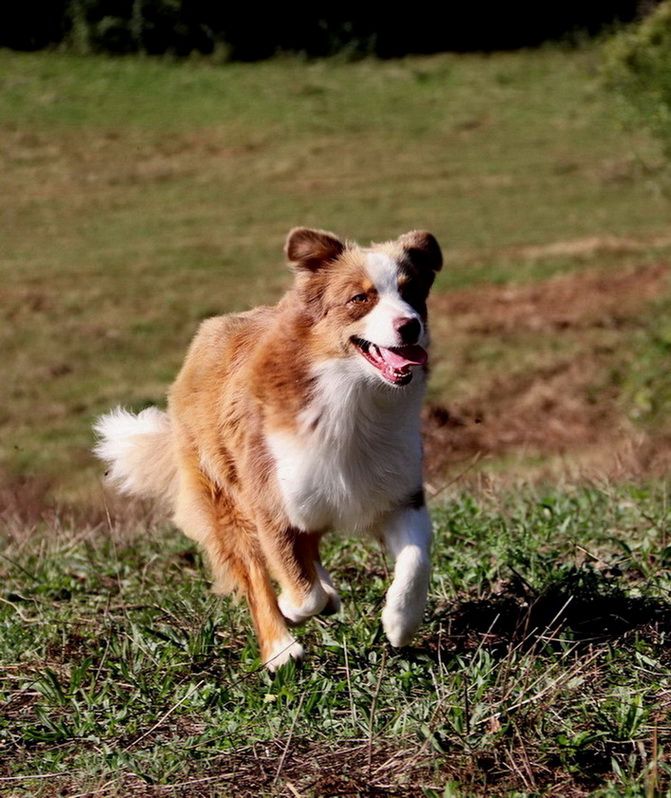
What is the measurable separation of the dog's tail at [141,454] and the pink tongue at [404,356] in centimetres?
180

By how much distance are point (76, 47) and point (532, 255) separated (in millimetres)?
20111

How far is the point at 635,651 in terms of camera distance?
487 centimetres

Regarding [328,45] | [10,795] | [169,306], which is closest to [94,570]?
[10,795]

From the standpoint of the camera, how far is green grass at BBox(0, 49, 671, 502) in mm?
20469

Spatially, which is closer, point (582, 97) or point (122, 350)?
point (122, 350)

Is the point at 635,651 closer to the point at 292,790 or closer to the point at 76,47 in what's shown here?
the point at 292,790

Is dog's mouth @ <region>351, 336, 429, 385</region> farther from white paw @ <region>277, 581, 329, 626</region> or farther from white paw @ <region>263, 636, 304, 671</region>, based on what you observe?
white paw @ <region>263, 636, 304, 671</region>

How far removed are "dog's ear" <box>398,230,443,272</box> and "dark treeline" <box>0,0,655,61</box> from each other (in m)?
35.3

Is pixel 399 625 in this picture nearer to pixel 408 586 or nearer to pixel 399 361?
pixel 408 586

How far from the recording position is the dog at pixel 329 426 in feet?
16.1

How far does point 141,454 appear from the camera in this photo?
6406mm

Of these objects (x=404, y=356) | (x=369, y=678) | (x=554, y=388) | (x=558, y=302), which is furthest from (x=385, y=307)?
(x=558, y=302)

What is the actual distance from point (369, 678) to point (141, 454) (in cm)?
222

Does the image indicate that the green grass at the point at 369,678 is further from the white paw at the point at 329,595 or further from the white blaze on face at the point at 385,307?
the white blaze on face at the point at 385,307
